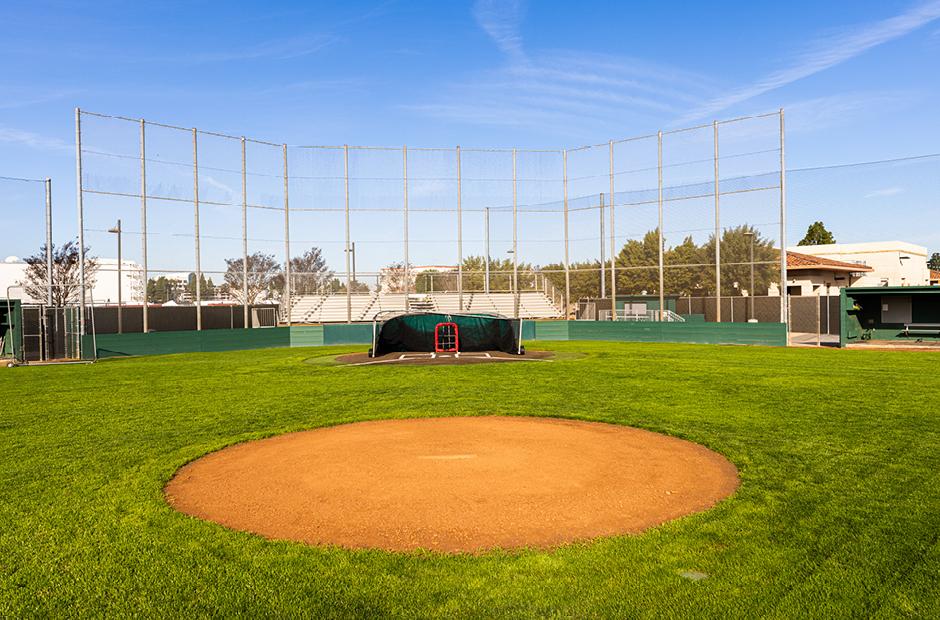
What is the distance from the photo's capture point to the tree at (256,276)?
1175 inches

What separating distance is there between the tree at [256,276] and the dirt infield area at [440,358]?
896 centimetres

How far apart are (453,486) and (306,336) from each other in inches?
942

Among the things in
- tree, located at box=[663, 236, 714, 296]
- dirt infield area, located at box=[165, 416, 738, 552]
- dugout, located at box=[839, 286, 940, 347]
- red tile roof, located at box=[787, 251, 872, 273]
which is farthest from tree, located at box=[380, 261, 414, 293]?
red tile roof, located at box=[787, 251, 872, 273]

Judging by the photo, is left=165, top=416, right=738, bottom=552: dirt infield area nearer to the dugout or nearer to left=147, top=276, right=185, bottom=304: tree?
left=147, top=276, right=185, bottom=304: tree

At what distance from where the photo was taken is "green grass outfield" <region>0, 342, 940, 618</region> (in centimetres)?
416

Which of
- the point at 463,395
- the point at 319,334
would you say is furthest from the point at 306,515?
the point at 319,334

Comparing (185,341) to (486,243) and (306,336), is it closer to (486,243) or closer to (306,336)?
(306,336)

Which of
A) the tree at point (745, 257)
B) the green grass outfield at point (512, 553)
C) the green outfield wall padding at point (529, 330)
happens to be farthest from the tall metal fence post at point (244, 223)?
the tree at point (745, 257)

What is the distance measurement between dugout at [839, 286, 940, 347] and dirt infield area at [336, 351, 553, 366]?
13.0 m

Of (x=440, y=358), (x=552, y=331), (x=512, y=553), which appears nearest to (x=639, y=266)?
(x=552, y=331)

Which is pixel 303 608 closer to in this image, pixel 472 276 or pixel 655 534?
pixel 655 534

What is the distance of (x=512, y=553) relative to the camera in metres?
4.90

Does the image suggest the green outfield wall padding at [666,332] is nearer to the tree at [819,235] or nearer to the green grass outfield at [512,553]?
the green grass outfield at [512,553]

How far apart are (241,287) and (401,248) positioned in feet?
24.5
